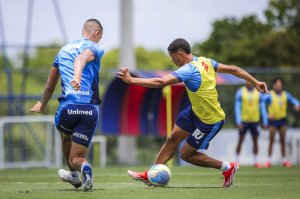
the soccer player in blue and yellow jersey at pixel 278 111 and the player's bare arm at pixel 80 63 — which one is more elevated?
the player's bare arm at pixel 80 63

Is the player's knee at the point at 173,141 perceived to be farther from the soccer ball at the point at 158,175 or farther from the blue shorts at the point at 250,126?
the blue shorts at the point at 250,126

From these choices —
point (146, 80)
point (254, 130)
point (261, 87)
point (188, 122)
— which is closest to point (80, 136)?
point (146, 80)

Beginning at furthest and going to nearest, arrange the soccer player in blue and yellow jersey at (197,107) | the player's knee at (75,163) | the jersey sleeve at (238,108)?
1. the jersey sleeve at (238,108)
2. the soccer player in blue and yellow jersey at (197,107)
3. the player's knee at (75,163)

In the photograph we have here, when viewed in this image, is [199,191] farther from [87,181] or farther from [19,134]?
[19,134]

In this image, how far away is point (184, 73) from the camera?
12484 millimetres

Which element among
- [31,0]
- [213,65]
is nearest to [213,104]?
[213,65]

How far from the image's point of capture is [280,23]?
137 feet

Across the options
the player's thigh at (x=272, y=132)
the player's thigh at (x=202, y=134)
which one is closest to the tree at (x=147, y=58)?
the player's thigh at (x=272, y=132)

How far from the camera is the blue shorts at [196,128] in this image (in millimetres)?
13102

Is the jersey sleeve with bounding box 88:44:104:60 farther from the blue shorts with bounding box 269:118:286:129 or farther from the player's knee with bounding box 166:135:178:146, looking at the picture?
the blue shorts with bounding box 269:118:286:129

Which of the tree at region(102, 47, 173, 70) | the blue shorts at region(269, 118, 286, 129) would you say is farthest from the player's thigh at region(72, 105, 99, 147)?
the tree at region(102, 47, 173, 70)

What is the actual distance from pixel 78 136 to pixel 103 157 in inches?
643

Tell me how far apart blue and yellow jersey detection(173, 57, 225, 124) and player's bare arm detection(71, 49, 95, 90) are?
1.30 metres

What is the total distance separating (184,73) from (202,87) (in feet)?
1.57
